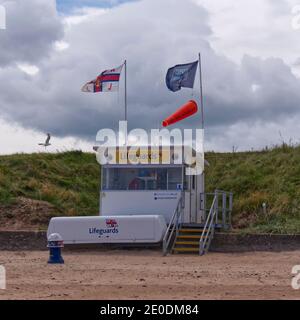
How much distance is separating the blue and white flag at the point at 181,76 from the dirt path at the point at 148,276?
22.1 feet

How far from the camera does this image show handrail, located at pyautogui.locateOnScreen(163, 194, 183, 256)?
22078 millimetres

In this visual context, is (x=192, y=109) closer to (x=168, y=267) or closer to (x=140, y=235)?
(x=140, y=235)

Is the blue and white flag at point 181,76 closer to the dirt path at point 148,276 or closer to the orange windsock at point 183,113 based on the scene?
the orange windsock at point 183,113

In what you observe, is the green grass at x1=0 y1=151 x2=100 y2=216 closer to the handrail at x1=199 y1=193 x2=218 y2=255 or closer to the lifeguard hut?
the lifeguard hut

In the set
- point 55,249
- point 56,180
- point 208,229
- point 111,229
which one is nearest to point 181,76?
point 208,229

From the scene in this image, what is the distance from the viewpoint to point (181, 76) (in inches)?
1038

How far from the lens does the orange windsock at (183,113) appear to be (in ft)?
80.0

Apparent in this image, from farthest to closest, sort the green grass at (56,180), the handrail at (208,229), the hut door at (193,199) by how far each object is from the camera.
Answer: the green grass at (56,180), the hut door at (193,199), the handrail at (208,229)

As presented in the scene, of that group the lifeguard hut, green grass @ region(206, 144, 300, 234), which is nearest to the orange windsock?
the lifeguard hut

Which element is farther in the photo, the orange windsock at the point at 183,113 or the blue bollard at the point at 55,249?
the orange windsock at the point at 183,113

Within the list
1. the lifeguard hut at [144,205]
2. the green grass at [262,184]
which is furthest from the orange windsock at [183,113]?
the green grass at [262,184]

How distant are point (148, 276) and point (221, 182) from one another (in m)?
16.7

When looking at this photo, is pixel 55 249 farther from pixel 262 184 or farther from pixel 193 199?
pixel 262 184
